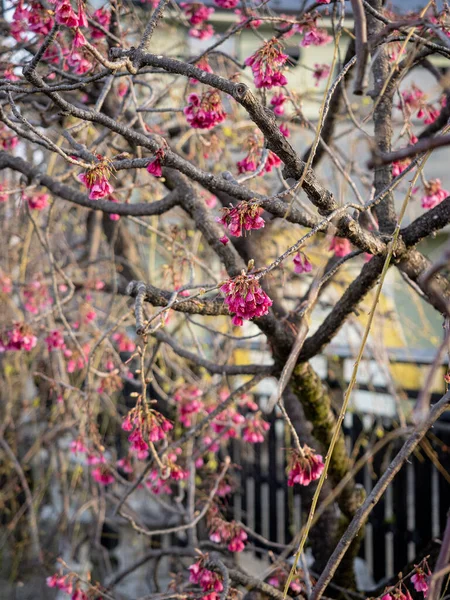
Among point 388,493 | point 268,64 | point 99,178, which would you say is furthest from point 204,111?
point 388,493

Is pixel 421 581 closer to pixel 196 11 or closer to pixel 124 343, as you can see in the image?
pixel 124 343

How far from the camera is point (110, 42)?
319 cm

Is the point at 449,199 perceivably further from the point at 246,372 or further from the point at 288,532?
the point at 288,532

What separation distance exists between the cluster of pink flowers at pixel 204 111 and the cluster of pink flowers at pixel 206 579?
4.91 feet

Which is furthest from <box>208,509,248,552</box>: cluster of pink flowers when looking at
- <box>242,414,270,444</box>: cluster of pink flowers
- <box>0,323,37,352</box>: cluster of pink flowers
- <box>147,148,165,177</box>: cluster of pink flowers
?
<box>147,148,165,177</box>: cluster of pink flowers

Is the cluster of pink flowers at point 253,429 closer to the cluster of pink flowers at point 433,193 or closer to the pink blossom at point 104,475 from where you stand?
the pink blossom at point 104,475

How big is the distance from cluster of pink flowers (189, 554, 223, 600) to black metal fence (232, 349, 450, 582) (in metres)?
1.46

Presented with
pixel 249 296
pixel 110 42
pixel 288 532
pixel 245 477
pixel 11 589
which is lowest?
pixel 11 589

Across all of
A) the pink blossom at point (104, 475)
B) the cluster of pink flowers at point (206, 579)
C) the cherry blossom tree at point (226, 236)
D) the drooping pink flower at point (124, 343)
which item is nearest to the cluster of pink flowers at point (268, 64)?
the cherry blossom tree at point (226, 236)

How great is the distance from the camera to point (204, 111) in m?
2.24

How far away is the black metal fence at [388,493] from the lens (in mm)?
4043

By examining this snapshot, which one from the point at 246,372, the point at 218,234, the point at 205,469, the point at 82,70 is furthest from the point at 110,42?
the point at 205,469

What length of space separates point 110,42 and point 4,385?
288 cm

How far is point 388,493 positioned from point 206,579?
2314 millimetres
